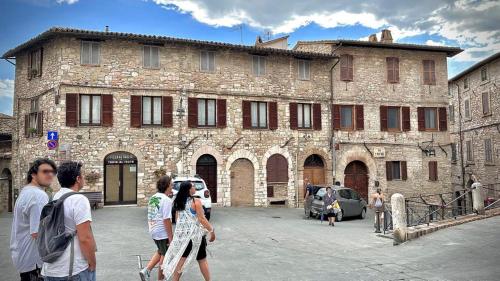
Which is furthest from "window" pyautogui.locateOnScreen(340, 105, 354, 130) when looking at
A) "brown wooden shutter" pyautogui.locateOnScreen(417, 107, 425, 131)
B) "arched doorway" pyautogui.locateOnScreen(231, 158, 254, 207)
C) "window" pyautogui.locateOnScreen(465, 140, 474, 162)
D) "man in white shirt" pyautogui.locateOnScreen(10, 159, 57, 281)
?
"man in white shirt" pyautogui.locateOnScreen(10, 159, 57, 281)

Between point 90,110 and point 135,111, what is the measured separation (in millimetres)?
2052

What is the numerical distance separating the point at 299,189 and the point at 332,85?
6.52 meters

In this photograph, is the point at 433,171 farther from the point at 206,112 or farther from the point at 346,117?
the point at 206,112

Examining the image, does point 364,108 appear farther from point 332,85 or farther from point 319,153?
point 319,153

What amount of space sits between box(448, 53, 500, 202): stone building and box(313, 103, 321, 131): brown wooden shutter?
10.7 m

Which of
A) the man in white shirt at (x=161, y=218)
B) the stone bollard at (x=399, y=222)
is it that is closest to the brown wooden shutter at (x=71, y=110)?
the man in white shirt at (x=161, y=218)

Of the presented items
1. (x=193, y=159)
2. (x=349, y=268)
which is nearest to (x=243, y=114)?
(x=193, y=159)

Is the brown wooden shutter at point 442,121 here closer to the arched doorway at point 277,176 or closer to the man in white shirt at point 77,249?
the arched doorway at point 277,176

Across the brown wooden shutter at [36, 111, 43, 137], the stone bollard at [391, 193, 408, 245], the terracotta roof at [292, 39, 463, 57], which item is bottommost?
the stone bollard at [391, 193, 408, 245]

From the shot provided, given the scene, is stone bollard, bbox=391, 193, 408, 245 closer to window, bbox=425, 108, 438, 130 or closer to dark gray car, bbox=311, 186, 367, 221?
dark gray car, bbox=311, 186, 367, 221

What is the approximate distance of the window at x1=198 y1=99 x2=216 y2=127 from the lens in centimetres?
2084

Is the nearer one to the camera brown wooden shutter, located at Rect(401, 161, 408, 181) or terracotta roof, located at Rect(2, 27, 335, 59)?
terracotta roof, located at Rect(2, 27, 335, 59)

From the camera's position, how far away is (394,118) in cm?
2477

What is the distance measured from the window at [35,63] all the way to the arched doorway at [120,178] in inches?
227
